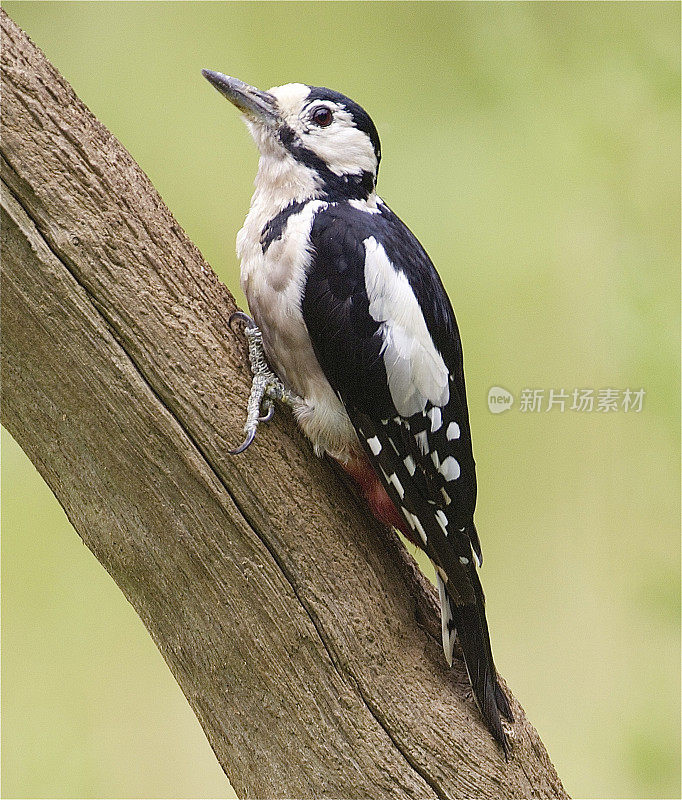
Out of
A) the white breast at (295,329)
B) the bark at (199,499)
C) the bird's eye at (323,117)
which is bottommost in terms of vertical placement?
the bark at (199,499)

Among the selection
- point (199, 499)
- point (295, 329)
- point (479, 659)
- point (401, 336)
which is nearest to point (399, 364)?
point (401, 336)

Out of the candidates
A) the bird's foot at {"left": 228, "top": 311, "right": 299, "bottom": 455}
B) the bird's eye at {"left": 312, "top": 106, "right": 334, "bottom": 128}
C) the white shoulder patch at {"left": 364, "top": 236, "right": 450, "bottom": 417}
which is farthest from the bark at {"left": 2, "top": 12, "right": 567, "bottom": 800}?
the bird's eye at {"left": 312, "top": 106, "right": 334, "bottom": 128}

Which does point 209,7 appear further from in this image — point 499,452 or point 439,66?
point 499,452

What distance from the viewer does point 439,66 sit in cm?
202

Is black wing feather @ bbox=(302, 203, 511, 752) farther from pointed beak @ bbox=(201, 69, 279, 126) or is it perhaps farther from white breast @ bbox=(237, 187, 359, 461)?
pointed beak @ bbox=(201, 69, 279, 126)

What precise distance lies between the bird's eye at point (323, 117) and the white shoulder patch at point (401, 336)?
24cm

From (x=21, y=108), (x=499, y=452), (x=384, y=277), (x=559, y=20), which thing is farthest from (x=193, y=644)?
(x=559, y=20)

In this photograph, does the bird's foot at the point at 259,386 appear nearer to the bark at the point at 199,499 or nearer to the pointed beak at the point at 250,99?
the bark at the point at 199,499

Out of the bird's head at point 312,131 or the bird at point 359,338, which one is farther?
the bird's head at point 312,131

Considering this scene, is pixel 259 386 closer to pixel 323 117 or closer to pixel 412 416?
pixel 412 416

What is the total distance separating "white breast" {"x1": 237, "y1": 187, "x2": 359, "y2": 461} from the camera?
1.16 meters

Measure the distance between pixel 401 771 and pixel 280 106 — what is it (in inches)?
41.1

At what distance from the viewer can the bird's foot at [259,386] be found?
116 centimetres

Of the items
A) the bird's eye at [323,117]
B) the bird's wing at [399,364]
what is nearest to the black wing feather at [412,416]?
the bird's wing at [399,364]
